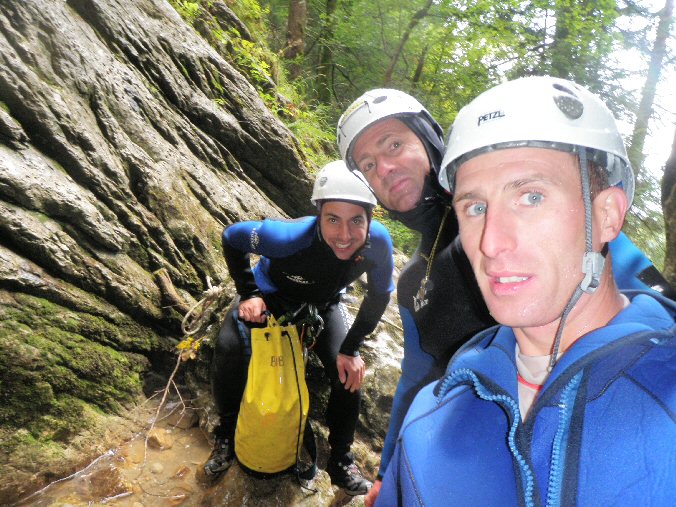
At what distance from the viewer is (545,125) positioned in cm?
130

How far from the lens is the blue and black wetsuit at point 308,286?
3533 mm

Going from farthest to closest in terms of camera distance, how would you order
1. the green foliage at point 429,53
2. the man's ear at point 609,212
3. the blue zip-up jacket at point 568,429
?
the green foliage at point 429,53 < the man's ear at point 609,212 < the blue zip-up jacket at point 568,429

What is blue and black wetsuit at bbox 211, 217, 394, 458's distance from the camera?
11.6 ft

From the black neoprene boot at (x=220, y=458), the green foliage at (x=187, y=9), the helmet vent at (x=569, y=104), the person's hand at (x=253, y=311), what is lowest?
the black neoprene boot at (x=220, y=458)

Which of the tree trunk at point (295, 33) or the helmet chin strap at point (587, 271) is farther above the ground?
the tree trunk at point (295, 33)

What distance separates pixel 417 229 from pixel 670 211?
10.0ft

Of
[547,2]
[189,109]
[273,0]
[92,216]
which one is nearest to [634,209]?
[547,2]

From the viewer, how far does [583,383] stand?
0.99 meters

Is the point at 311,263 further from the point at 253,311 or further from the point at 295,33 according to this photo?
the point at 295,33

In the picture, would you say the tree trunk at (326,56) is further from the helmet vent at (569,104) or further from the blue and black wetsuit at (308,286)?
the helmet vent at (569,104)

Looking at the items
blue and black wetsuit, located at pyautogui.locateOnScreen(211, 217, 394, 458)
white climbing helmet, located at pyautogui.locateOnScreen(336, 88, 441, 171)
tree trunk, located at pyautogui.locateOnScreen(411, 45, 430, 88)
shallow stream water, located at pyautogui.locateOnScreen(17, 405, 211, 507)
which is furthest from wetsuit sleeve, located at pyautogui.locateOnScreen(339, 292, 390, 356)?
tree trunk, located at pyautogui.locateOnScreen(411, 45, 430, 88)

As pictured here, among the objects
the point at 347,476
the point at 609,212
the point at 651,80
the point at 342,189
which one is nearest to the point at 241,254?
the point at 342,189

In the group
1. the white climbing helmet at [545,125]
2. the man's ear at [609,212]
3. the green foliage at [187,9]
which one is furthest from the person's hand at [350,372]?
the green foliage at [187,9]

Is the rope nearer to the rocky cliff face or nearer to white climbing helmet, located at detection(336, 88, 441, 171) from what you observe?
white climbing helmet, located at detection(336, 88, 441, 171)
